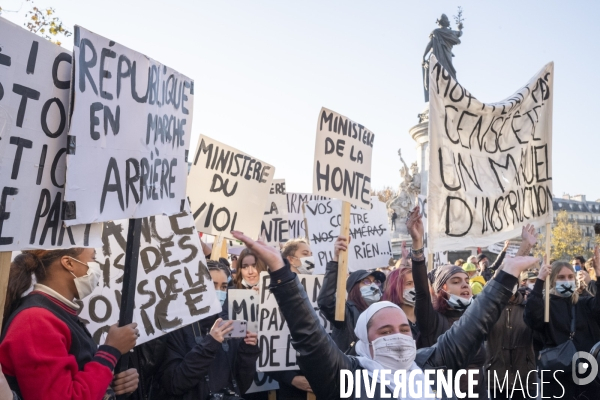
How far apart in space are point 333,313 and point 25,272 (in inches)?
106

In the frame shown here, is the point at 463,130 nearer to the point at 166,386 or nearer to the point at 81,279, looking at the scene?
the point at 166,386

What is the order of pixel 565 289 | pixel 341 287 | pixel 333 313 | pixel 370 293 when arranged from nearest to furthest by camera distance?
pixel 341 287 < pixel 333 313 < pixel 370 293 < pixel 565 289

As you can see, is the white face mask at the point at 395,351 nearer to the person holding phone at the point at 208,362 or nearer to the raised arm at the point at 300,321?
the raised arm at the point at 300,321

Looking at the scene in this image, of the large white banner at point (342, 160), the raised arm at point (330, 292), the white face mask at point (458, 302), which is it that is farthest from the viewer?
the large white banner at point (342, 160)

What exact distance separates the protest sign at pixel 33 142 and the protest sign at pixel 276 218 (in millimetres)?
6364

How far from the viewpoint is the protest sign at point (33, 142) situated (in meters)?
2.74

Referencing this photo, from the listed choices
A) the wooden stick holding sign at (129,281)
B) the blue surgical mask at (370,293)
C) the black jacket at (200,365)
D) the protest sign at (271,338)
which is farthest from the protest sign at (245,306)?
the wooden stick holding sign at (129,281)

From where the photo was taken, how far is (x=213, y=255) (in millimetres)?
6004

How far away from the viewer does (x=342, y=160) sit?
6.00 meters

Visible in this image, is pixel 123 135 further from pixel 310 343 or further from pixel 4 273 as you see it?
pixel 310 343

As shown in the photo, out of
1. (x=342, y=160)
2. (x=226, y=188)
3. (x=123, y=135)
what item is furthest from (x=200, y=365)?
(x=342, y=160)

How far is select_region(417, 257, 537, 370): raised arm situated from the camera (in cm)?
349

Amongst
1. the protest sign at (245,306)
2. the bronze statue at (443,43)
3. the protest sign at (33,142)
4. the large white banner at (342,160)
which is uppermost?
the bronze statue at (443,43)

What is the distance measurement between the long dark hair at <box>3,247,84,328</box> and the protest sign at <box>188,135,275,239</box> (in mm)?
2514
